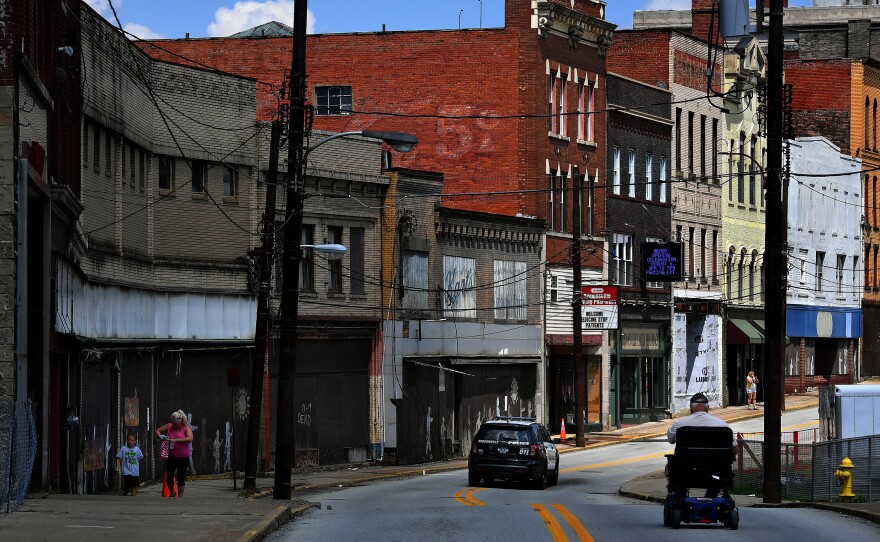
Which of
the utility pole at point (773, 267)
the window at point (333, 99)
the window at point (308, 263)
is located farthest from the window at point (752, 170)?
the utility pole at point (773, 267)

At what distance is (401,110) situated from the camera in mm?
58625

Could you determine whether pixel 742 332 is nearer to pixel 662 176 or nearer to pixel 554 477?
pixel 662 176

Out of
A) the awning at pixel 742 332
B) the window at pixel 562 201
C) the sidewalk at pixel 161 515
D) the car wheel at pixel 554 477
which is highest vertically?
the window at pixel 562 201

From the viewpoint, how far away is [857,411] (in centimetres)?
3694

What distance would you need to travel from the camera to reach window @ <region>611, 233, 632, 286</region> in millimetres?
63719

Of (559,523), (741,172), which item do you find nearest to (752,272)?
(741,172)

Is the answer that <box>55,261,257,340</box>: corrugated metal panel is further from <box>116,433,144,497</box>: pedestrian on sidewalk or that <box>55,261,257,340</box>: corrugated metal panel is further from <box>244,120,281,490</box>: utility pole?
<box>244,120,281,490</box>: utility pole

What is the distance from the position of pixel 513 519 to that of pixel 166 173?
63.3ft

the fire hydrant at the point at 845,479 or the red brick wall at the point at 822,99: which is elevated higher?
the red brick wall at the point at 822,99

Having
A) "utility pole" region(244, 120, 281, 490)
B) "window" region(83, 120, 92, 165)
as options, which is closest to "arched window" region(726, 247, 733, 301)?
"utility pole" region(244, 120, 281, 490)

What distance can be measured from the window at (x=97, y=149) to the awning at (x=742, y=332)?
143 feet

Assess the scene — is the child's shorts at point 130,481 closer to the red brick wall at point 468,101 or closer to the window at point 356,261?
the window at point 356,261

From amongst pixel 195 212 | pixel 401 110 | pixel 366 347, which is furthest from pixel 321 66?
pixel 195 212

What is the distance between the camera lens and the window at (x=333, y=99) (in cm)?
5947
